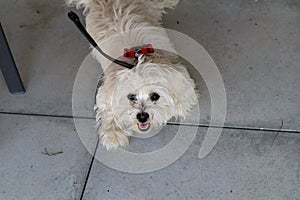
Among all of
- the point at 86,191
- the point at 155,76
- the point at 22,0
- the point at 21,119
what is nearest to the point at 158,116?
the point at 155,76

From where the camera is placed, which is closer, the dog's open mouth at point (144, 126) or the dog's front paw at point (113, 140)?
the dog's open mouth at point (144, 126)

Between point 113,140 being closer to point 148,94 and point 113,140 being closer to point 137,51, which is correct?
point 148,94

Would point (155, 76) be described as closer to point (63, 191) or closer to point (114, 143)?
point (114, 143)

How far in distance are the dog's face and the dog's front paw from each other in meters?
0.15

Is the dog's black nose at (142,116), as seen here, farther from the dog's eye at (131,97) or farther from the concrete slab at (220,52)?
the concrete slab at (220,52)

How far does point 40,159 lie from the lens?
2859 mm

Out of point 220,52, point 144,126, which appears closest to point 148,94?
point 144,126

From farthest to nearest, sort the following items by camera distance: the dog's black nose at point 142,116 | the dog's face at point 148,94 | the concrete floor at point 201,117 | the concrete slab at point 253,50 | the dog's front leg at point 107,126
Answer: the concrete slab at point 253,50, the dog's front leg at point 107,126, the concrete floor at point 201,117, the dog's black nose at point 142,116, the dog's face at point 148,94

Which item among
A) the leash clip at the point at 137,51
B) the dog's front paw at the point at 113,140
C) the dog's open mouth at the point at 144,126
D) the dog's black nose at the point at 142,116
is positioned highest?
the leash clip at the point at 137,51

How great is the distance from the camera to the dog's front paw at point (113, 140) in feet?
9.25

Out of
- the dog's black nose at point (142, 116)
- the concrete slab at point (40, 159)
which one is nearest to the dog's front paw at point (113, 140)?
the concrete slab at point (40, 159)

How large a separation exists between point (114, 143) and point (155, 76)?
651 mm

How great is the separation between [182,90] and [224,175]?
593mm

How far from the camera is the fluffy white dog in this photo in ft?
7.99
